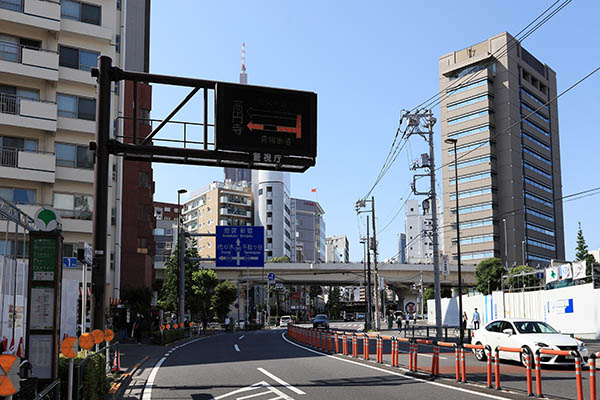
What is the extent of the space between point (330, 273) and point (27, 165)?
5004cm

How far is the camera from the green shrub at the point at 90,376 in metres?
10.7

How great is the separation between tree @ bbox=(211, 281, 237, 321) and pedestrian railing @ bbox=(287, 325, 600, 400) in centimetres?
4074

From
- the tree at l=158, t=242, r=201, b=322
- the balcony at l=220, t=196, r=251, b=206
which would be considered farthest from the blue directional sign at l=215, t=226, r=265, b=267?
the balcony at l=220, t=196, r=251, b=206

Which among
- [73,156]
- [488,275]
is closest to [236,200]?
[488,275]

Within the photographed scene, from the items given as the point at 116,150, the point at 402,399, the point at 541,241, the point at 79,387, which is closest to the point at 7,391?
the point at 79,387

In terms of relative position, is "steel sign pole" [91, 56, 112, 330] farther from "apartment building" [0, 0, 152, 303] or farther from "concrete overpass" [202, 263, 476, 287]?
"concrete overpass" [202, 263, 476, 287]

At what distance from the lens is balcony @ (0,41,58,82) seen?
41.2 meters

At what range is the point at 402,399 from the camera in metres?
12.5

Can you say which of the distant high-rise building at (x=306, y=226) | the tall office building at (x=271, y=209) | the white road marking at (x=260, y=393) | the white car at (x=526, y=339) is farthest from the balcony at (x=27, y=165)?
the distant high-rise building at (x=306, y=226)

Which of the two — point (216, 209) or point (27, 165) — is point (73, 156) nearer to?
point (27, 165)

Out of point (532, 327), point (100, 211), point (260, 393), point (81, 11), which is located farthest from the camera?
point (81, 11)

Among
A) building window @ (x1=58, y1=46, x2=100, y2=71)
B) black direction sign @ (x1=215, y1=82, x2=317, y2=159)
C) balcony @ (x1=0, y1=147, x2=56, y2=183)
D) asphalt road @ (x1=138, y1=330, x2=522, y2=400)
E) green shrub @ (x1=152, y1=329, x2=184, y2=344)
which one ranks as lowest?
green shrub @ (x1=152, y1=329, x2=184, y2=344)

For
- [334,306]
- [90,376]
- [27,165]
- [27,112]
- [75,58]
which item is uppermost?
[75,58]

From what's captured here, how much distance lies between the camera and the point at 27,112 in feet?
136
